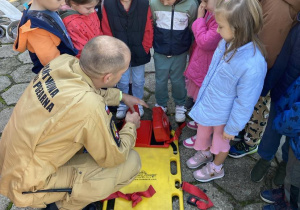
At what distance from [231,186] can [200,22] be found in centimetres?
164

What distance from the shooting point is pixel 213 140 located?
2.62 m

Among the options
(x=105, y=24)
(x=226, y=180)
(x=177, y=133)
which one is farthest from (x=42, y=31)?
(x=226, y=180)

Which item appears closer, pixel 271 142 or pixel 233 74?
pixel 233 74

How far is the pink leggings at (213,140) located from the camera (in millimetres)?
2551

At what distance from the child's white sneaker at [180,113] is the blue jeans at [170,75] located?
2.0 inches

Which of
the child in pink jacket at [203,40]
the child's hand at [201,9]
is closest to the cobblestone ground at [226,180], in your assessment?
the child in pink jacket at [203,40]

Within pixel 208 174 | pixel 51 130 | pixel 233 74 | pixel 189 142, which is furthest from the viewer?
pixel 189 142

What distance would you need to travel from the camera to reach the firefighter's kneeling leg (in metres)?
2.15

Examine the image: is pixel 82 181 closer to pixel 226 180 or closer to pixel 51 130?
pixel 51 130

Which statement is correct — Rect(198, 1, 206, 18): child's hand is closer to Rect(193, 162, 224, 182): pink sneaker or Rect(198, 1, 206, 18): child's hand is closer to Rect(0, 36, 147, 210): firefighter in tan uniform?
Rect(0, 36, 147, 210): firefighter in tan uniform

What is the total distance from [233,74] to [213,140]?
757 millimetres

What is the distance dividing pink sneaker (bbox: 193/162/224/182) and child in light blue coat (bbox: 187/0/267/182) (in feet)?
1.17

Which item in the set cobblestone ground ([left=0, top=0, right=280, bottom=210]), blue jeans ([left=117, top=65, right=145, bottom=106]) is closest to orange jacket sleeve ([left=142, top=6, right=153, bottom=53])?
blue jeans ([left=117, top=65, right=145, bottom=106])

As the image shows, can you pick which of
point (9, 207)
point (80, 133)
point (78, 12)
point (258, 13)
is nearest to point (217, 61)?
point (258, 13)
